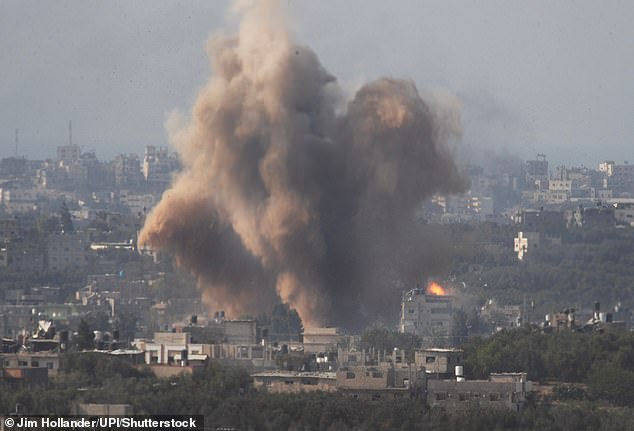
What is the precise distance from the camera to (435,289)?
100 m

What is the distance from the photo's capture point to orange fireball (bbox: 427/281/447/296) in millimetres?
98938

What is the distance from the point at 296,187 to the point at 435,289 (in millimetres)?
13778

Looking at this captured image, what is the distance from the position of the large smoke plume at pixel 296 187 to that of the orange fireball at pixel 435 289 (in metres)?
8.26

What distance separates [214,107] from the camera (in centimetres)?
8800

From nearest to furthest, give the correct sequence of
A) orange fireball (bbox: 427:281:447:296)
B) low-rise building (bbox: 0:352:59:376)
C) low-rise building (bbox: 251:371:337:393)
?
low-rise building (bbox: 251:371:337:393) < low-rise building (bbox: 0:352:59:376) < orange fireball (bbox: 427:281:447:296)

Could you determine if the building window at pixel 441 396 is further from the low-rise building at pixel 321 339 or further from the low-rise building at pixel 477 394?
the low-rise building at pixel 321 339

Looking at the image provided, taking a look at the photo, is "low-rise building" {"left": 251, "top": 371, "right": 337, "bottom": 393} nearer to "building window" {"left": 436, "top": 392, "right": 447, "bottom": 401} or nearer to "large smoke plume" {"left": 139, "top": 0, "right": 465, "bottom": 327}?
"building window" {"left": 436, "top": 392, "right": 447, "bottom": 401}

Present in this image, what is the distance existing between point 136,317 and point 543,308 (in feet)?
50.7

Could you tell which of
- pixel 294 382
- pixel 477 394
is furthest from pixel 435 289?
pixel 477 394

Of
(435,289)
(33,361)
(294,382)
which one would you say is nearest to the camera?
(294,382)

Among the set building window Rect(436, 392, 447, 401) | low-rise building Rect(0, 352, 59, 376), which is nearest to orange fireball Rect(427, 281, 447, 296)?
low-rise building Rect(0, 352, 59, 376)

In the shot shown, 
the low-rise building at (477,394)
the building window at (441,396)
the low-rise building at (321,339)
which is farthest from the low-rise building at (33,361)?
the low-rise building at (321,339)

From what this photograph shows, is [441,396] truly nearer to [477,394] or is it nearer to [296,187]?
[477,394]

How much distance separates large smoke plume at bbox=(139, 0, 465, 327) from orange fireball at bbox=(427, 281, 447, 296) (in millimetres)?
8259
